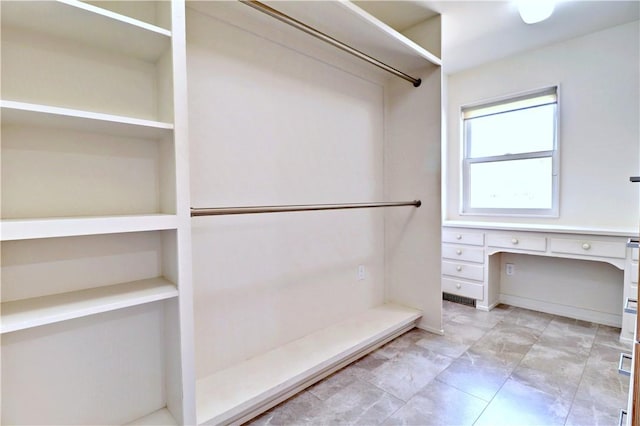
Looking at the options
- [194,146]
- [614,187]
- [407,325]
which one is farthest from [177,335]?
Result: [614,187]

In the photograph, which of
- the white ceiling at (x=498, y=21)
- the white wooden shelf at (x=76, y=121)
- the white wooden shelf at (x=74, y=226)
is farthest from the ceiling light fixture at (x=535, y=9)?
the white wooden shelf at (x=74, y=226)

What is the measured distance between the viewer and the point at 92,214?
1181mm

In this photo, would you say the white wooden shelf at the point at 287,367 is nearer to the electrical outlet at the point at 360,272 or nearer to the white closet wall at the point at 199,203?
the white closet wall at the point at 199,203

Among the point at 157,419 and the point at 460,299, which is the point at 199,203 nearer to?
the point at 157,419

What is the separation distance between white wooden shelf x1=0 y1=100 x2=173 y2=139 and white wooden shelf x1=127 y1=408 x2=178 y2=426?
46.3 inches

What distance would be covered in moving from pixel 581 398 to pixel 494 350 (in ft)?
1.84

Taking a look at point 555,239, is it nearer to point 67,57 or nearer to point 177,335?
point 177,335

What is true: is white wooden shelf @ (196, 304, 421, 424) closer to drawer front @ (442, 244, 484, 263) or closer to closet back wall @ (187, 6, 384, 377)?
closet back wall @ (187, 6, 384, 377)

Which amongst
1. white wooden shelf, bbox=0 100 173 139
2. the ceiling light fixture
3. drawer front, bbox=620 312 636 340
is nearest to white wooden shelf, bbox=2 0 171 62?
white wooden shelf, bbox=0 100 173 139

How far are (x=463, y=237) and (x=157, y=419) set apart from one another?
2883mm

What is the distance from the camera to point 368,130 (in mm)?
2588

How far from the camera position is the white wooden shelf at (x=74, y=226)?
863 mm

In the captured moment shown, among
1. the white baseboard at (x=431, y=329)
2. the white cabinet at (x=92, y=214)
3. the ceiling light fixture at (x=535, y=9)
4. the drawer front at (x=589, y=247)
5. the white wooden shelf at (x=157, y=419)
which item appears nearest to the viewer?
the white cabinet at (x=92, y=214)

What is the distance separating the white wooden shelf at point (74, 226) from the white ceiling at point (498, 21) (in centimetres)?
205
